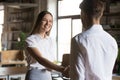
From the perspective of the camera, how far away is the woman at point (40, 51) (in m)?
2.17

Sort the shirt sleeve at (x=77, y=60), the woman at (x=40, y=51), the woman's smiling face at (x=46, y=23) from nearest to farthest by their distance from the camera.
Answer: the shirt sleeve at (x=77, y=60)
the woman at (x=40, y=51)
the woman's smiling face at (x=46, y=23)

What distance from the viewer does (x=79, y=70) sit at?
1.37 m

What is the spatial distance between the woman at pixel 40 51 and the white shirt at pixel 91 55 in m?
0.73

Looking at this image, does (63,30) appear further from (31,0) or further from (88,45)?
(88,45)

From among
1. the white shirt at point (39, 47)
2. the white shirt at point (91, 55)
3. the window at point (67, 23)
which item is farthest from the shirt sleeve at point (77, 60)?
the window at point (67, 23)

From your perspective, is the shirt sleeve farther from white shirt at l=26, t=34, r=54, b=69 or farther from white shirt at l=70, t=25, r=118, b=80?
white shirt at l=26, t=34, r=54, b=69

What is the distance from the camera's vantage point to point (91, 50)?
4.58 feet

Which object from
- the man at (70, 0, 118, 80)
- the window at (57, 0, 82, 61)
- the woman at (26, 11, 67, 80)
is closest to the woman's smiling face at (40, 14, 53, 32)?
the woman at (26, 11, 67, 80)

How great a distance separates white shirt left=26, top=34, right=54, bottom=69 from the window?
4720 millimetres

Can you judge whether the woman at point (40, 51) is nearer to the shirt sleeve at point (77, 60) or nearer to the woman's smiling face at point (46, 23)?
the woman's smiling face at point (46, 23)

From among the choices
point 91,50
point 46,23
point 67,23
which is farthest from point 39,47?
point 67,23

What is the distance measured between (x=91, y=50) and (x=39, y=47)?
0.93 m

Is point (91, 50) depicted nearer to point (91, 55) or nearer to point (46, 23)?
point (91, 55)

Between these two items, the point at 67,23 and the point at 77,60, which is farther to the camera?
the point at 67,23
